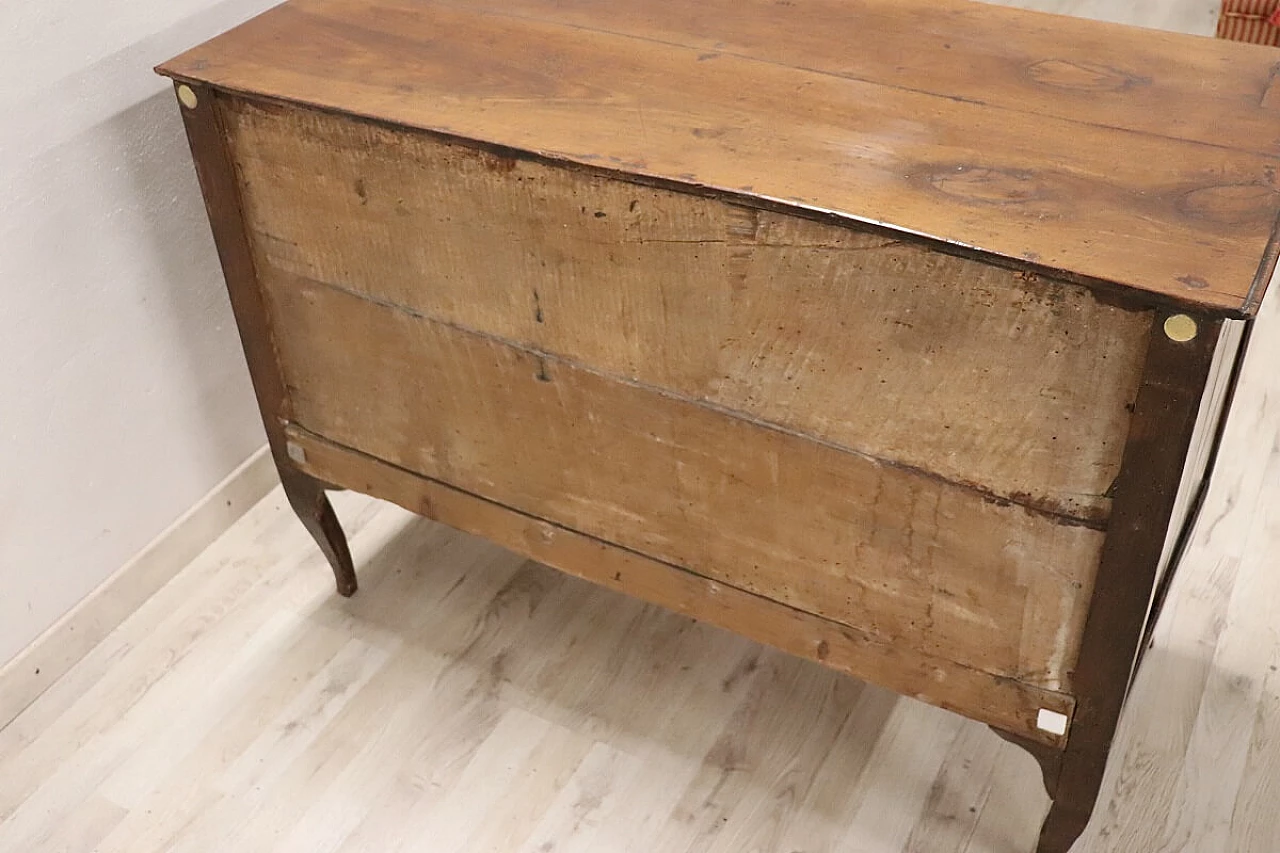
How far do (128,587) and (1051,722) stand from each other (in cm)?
109

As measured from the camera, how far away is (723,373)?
1.03 m

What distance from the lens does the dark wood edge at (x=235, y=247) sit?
3.81ft

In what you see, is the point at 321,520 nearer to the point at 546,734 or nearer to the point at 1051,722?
the point at 546,734

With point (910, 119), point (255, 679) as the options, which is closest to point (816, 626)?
point (910, 119)

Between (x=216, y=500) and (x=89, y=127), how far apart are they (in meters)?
0.52

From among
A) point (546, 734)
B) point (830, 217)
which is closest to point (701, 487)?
point (830, 217)

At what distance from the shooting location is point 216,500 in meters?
1.64

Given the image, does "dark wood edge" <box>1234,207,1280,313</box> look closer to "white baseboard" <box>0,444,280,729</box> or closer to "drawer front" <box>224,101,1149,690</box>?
"drawer front" <box>224,101,1149,690</box>

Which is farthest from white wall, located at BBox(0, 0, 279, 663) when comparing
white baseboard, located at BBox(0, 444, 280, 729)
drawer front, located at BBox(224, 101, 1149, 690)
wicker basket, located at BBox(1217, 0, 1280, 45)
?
wicker basket, located at BBox(1217, 0, 1280, 45)

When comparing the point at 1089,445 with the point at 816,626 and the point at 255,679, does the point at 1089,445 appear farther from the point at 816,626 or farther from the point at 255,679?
the point at 255,679

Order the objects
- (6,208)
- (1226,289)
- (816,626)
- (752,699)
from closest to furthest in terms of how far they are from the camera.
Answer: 1. (1226,289)
2. (816,626)
3. (6,208)
4. (752,699)

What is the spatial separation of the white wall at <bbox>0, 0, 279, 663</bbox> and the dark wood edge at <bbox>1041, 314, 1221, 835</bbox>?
3.50 ft

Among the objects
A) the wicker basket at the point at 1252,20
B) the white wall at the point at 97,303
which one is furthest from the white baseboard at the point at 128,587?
the wicker basket at the point at 1252,20

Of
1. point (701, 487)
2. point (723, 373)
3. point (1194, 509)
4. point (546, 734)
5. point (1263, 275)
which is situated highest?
point (1263, 275)
